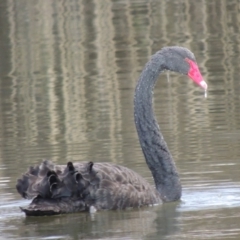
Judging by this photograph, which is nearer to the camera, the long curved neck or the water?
the water

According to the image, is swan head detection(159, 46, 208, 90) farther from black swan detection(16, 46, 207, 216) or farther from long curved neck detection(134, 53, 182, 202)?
long curved neck detection(134, 53, 182, 202)

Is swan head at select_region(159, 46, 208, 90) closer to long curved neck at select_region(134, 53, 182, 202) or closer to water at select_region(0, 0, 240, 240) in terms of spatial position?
long curved neck at select_region(134, 53, 182, 202)

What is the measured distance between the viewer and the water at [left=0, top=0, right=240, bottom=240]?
7.58 m

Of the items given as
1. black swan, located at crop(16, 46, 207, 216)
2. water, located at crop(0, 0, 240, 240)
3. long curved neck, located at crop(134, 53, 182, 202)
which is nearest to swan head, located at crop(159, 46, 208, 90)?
black swan, located at crop(16, 46, 207, 216)

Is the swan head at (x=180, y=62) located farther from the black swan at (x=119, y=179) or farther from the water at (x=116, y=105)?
the water at (x=116, y=105)

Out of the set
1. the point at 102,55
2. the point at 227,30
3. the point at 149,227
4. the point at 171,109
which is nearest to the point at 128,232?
the point at 149,227

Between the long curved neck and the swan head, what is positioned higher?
the swan head

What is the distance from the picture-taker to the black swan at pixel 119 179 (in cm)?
754

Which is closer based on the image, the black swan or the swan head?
the black swan

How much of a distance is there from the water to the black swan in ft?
0.34

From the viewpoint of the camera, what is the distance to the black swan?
7.54 m

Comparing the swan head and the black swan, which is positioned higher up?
the swan head

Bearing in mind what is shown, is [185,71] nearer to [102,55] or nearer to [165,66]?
[165,66]

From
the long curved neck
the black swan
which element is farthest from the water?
the long curved neck
